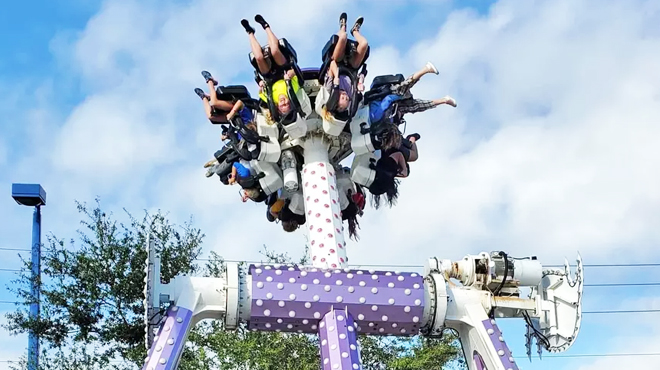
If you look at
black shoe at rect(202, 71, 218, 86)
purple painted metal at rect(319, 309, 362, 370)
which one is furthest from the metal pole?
purple painted metal at rect(319, 309, 362, 370)

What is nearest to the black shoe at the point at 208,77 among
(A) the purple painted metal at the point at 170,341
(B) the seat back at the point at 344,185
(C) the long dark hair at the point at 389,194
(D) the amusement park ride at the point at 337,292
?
(D) the amusement park ride at the point at 337,292

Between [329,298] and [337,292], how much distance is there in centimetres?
10

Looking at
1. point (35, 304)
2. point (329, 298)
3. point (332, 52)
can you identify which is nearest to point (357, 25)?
point (332, 52)

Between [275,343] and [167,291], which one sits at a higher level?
[275,343]

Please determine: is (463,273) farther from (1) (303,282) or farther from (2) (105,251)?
(2) (105,251)

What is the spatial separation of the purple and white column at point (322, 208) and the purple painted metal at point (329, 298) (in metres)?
0.45

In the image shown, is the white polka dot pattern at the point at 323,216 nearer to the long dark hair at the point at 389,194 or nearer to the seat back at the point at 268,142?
the seat back at the point at 268,142

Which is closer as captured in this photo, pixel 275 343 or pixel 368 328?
pixel 368 328

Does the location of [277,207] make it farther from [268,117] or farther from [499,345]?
[499,345]

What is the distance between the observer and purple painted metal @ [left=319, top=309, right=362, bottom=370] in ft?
25.4

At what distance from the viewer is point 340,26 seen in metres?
9.08

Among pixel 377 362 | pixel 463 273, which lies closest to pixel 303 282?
pixel 463 273

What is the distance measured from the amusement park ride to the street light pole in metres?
6.56

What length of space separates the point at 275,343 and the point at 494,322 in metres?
6.81
